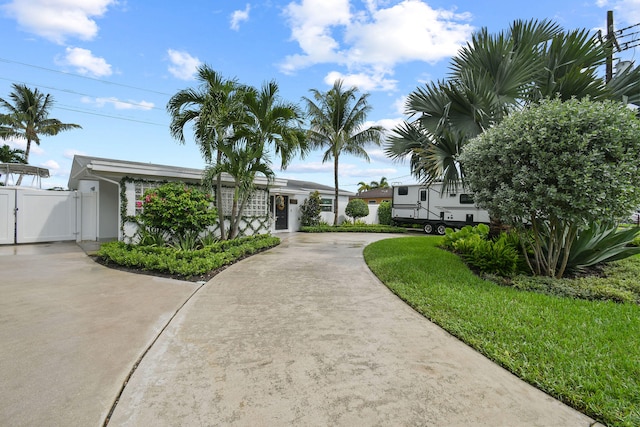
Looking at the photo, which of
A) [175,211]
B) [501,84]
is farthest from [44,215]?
[501,84]

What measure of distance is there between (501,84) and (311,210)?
1146 cm

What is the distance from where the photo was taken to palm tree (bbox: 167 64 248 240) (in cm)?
830

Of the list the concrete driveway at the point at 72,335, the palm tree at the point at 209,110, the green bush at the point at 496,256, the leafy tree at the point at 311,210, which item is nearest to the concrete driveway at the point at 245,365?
the concrete driveway at the point at 72,335

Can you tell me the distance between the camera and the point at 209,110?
821 centimetres

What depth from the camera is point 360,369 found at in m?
2.66

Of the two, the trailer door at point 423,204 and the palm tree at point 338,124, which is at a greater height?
the palm tree at point 338,124

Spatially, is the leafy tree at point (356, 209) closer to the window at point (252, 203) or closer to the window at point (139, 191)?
the window at point (252, 203)

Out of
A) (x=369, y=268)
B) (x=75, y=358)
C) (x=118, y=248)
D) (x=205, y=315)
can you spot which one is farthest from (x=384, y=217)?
A: (x=75, y=358)

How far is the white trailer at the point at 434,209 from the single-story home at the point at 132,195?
5.52 metres

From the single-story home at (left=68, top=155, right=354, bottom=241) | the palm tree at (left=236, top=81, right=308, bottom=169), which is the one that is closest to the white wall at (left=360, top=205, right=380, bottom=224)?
the single-story home at (left=68, top=155, right=354, bottom=241)

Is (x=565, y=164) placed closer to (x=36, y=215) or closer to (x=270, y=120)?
(x=270, y=120)

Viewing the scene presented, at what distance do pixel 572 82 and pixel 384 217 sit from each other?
1424 cm

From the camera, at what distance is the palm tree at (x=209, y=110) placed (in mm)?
8305

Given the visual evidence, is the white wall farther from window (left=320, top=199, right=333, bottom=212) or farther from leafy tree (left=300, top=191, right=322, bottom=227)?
leafy tree (left=300, top=191, right=322, bottom=227)
